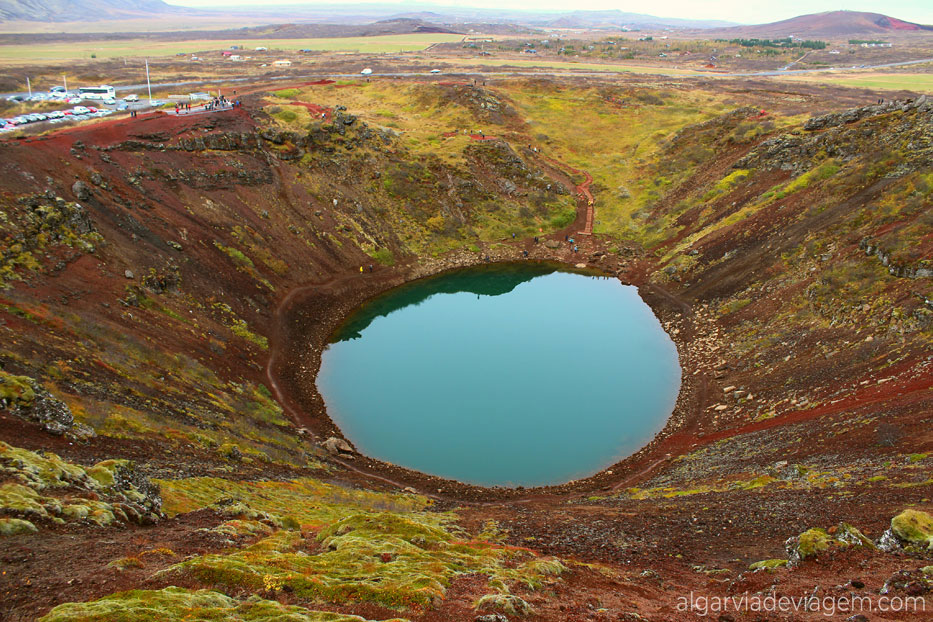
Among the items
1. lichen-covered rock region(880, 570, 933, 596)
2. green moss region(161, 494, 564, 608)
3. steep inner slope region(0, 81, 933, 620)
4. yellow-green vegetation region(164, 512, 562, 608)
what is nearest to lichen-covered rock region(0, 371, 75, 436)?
steep inner slope region(0, 81, 933, 620)

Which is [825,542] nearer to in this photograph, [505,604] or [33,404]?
[505,604]

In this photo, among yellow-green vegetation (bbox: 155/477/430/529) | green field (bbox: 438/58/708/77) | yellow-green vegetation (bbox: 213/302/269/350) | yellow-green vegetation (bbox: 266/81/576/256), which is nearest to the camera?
yellow-green vegetation (bbox: 155/477/430/529)

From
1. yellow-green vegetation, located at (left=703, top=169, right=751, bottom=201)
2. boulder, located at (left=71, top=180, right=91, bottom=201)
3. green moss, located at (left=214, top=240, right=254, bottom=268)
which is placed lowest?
green moss, located at (left=214, top=240, right=254, bottom=268)

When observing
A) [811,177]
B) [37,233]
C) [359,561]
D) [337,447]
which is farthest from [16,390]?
[811,177]

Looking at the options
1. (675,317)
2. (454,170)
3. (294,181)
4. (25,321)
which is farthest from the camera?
(454,170)

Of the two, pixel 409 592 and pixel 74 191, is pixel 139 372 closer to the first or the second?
pixel 74 191

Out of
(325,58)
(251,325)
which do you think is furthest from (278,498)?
(325,58)

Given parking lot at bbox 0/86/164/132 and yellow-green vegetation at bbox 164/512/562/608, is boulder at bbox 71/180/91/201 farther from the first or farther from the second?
yellow-green vegetation at bbox 164/512/562/608
